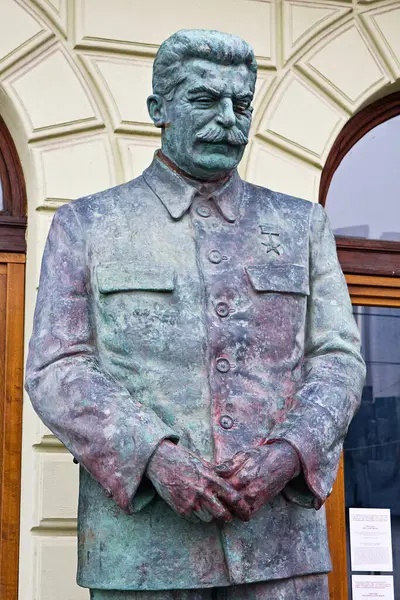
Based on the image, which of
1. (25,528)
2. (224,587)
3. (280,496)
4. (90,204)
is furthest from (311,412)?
(25,528)

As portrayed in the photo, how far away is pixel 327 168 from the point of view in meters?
5.64

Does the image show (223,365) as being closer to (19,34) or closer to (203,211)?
(203,211)

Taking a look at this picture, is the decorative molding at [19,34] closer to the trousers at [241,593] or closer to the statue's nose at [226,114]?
the statue's nose at [226,114]

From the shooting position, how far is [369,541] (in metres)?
5.41

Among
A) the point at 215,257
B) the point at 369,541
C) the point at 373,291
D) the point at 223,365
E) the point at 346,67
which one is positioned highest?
the point at 346,67

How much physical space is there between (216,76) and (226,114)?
102 millimetres

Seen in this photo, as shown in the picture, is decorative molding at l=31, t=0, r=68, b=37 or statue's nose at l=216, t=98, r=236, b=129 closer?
statue's nose at l=216, t=98, r=236, b=129

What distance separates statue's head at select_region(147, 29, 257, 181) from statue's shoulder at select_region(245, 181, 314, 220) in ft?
0.56

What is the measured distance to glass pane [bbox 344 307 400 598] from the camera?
17.8 ft

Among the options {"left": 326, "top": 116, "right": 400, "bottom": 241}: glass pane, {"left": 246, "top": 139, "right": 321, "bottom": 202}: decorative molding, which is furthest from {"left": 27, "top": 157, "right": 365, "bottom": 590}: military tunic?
{"left": 326, "top": 116, "right": 400, "bottom": 241}: glass pane

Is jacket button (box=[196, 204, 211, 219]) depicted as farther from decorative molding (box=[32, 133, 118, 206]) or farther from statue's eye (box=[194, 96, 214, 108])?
decorative molding (box=[32, 133, 118, 206])

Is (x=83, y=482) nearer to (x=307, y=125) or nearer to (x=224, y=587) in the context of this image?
(x=224, y=587)

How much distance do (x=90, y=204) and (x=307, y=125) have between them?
2.40 metres

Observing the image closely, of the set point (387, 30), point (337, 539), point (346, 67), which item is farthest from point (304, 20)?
point (337, 539)
